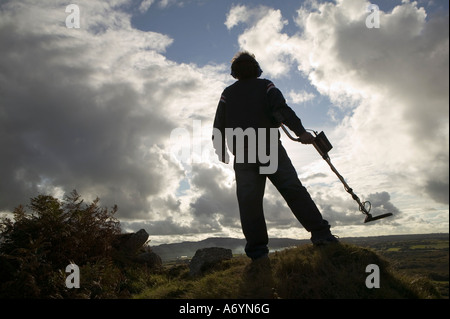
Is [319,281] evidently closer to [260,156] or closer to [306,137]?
[260,156]

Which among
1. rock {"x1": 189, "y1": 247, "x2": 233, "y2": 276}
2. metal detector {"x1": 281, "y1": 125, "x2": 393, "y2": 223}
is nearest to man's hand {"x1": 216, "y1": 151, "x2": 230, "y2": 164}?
metal detector {"x1": 281, "y1": 125, "x2": 393, "y2": 223}

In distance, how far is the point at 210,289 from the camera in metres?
3.98

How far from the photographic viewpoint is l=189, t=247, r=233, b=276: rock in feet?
23.4

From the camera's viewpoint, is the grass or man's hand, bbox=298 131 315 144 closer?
the grass

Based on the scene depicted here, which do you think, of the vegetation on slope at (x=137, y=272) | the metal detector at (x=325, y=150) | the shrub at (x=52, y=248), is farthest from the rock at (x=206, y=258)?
the metal detector at (x=325, y=150)

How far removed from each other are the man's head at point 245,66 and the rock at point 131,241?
5627mm

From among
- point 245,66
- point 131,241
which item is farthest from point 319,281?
point 131,241

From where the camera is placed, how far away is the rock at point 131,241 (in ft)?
27.6

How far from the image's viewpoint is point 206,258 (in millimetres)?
7316

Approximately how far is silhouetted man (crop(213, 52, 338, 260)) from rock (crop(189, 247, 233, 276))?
213 cm

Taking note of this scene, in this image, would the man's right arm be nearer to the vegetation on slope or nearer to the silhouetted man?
the silhouetted man

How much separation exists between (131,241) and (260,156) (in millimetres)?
5378
